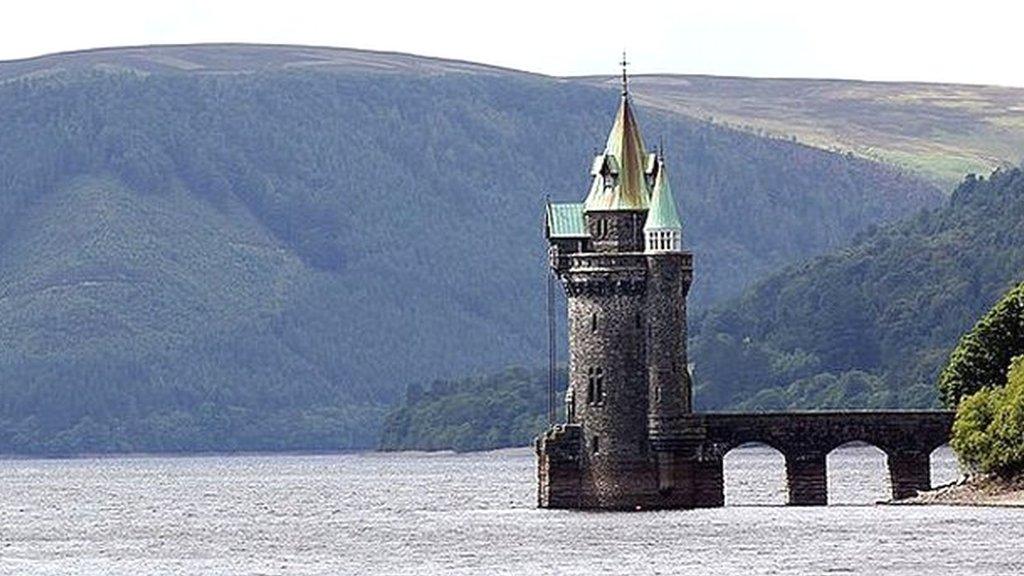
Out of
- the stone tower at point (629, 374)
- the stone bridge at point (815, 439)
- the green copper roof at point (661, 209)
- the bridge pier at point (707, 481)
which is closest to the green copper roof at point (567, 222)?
the stone tower at point (629, 374)

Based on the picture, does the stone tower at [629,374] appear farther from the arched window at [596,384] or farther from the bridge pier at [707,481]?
the bridge pier at [707,481]

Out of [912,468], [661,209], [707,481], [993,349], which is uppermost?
[661,209]

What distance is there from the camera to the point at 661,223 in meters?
154

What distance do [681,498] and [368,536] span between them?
14619mm

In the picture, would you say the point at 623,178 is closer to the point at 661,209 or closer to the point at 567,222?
the point at 661,209

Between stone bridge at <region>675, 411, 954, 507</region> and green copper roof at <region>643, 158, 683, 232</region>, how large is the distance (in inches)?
327

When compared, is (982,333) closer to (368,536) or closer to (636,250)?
(636,250)

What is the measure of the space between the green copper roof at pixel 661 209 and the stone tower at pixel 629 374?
0.04 meters

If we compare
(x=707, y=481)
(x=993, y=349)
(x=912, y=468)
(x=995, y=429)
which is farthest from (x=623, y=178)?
(x=995, y=429)

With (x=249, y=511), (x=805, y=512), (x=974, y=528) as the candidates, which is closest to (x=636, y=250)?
(x=805, y=512)

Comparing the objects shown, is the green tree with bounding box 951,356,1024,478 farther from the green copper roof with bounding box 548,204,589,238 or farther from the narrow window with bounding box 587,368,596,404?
the green copper roof with bounding box 548,204,589,238

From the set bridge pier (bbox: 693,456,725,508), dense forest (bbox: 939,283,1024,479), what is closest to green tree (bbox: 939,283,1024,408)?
dense forest (bbox: 939,283,1024,479)

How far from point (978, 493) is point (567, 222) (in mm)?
22170

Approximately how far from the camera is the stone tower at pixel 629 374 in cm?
15275
